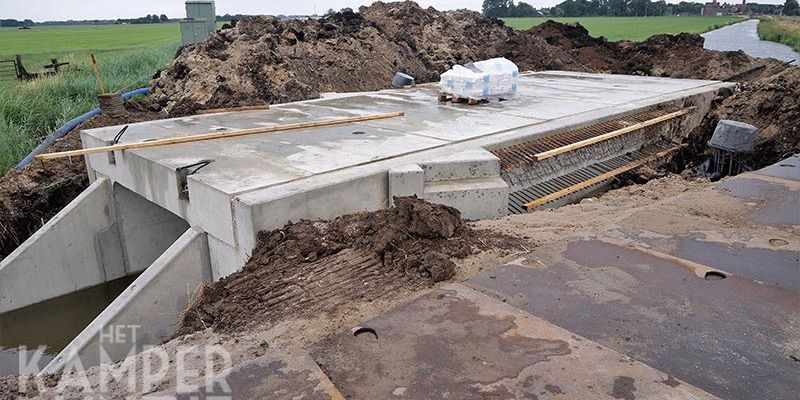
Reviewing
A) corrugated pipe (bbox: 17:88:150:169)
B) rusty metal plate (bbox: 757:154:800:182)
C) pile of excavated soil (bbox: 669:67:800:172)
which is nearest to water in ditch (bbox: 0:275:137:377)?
corrugated pipe (bbox: 17:88:150:169)

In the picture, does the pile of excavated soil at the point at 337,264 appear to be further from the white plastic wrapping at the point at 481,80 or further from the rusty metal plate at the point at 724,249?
the white plastic wrapping at the point at 481,80

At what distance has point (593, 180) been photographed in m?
7.69

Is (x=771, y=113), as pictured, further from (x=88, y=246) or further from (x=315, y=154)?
(x=88, y=246)

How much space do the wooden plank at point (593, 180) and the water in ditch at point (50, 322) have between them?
582cm

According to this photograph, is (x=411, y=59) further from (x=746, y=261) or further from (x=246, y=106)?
(x=746, y=261)

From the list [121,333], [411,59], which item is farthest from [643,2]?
[121,333]

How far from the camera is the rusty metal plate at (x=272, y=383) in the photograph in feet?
8.00

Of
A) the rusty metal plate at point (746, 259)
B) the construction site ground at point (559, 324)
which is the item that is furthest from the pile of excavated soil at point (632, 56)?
the construction site ground at point (559, 324)

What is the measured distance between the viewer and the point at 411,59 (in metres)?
15.2

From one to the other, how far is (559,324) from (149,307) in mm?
3977

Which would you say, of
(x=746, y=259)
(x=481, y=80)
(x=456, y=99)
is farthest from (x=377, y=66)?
(x=746, y=259)

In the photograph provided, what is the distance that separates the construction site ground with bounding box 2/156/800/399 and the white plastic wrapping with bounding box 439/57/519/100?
557cm

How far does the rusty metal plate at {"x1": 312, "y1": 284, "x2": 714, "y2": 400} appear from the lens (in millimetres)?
2434

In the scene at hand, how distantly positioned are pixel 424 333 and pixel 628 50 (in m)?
18.3
